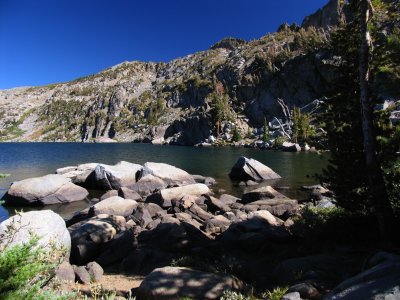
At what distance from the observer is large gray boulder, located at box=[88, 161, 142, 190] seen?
33.6m

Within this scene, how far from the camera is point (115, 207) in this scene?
2242cm

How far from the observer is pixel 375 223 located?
1252 centimetres

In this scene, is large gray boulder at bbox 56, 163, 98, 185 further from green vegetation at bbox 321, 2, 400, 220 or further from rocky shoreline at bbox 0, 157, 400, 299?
green vegetation at bbox 321, 2, 400, 220

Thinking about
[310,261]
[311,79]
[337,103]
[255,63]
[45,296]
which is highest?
[255,63]

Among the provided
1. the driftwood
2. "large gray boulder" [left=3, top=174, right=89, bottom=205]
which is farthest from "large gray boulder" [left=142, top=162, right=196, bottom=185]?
the driftwood

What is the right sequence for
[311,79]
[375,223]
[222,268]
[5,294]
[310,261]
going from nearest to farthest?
[5,294]
[310,261]
[222,268]
[375,223]
[311,79]

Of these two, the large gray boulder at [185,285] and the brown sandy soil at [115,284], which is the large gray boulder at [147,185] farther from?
the large gray boulder at [185,285]

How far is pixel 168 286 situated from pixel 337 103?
9.92m

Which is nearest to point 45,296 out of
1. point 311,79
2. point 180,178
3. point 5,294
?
point 5,294

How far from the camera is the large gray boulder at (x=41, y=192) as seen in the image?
2733 centimetres

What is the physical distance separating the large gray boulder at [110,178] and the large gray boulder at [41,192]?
374cm

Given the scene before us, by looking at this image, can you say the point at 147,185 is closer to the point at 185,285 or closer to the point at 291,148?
the point at 185,285

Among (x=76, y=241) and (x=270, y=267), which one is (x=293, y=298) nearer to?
(x=270, y=267)

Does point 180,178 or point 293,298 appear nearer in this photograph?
point 293,298
